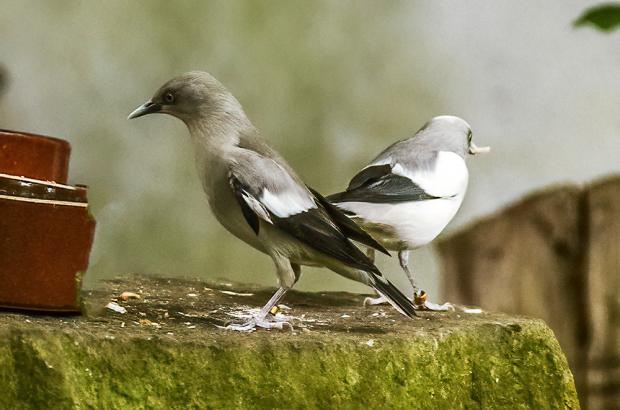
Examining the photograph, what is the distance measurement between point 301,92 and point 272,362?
1.67 metres

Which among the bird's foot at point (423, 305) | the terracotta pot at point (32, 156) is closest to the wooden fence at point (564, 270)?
the bird's foot at point (423, 305)

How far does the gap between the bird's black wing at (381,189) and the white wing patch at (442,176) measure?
0.01 meters

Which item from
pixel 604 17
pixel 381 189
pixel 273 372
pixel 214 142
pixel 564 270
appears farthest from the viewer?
pixel 564 270

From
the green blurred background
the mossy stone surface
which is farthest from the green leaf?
the green blurred background

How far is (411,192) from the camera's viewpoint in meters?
1.88

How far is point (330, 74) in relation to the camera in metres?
2.88

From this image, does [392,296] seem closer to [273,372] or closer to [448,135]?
[273,372]

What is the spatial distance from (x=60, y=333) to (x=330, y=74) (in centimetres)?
182

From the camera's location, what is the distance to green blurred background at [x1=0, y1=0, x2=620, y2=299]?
2650mm

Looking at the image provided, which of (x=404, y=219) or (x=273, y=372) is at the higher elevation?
(x=404, y=219)

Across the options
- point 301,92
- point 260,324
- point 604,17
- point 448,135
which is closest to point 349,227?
point 260,324

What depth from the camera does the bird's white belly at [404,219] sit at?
1.85 meters

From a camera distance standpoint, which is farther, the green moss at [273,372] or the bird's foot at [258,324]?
the bird's foot at [258,324]

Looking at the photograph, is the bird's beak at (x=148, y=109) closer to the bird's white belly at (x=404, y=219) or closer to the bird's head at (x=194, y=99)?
the bird's head at (x=194, y=99)
